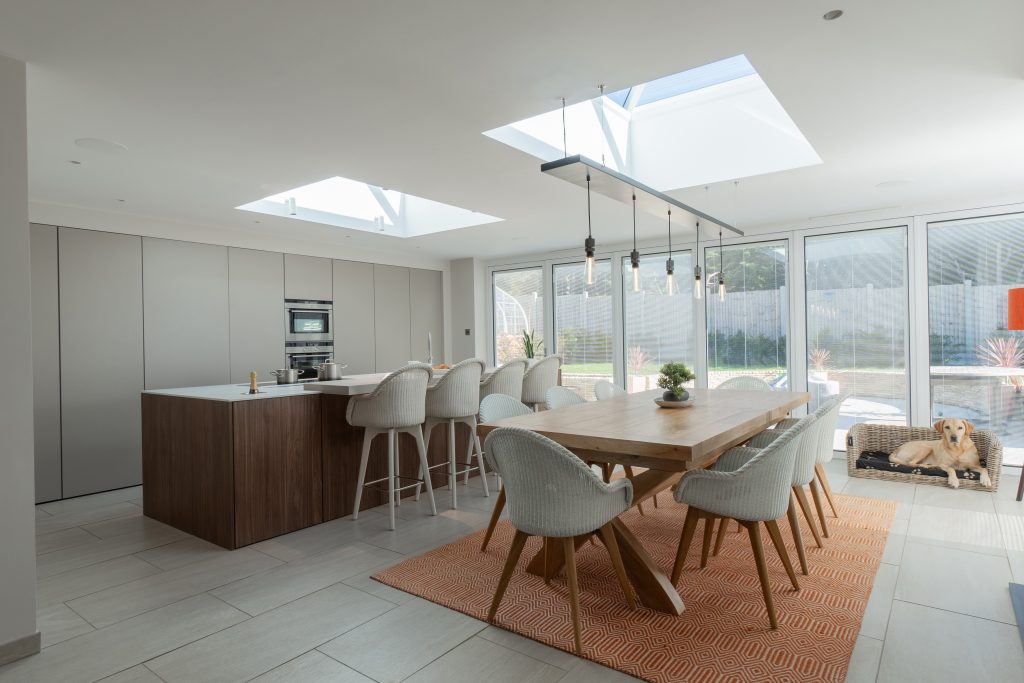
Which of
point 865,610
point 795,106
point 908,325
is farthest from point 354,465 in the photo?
point 908,325

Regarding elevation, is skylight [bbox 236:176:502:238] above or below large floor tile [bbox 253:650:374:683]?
above

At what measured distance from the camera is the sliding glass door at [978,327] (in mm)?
4828

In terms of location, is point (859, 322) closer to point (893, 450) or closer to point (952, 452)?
point (893, 450)

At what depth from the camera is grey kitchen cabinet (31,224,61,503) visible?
14.0 ft

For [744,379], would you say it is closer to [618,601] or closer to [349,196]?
[618,601]

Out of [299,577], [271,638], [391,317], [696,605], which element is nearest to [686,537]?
[696,605]

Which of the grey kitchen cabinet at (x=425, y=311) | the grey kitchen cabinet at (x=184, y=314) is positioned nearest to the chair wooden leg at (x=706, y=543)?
the grey kitchen cabinet at (x=184, y=314)

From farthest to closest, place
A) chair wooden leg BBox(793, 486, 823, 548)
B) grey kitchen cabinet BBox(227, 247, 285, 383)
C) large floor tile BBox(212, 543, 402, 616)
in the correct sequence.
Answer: grey kitchen cabinet BBox(227, 247, 285, 383) → chair wooden leg BBox(793, 486, 823, 548) → large floor tile BBox(212, 543, 402, 616)

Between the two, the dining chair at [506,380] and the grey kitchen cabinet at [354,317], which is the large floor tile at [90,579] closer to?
the dining chair at [506,380]

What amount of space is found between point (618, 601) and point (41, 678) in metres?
2.21

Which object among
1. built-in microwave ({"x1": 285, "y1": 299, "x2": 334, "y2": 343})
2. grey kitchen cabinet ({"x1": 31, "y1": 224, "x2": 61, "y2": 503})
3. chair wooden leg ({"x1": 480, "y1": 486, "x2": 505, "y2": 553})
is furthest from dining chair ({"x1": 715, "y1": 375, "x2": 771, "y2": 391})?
grey kitchen cabinet ({"x1": 31, "y1": 224, "x2": 61, "y2": 503})

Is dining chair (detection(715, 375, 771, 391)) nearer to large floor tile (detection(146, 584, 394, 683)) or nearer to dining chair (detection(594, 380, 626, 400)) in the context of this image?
dining chair (detection(594, 380, 626, 400))

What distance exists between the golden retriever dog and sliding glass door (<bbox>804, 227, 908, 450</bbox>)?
29.6 inches

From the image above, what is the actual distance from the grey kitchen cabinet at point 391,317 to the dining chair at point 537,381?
107 inches
